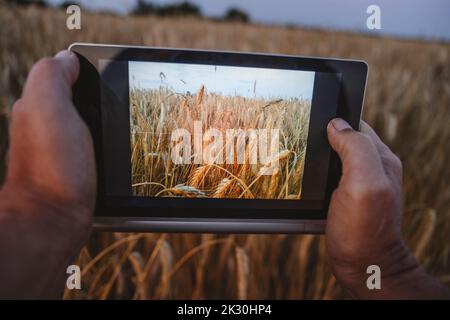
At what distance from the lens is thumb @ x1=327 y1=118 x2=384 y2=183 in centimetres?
58

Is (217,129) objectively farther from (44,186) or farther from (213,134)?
(44,186)

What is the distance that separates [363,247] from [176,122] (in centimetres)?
35

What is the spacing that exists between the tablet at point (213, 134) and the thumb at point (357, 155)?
4cm

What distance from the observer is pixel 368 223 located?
1.91 feet

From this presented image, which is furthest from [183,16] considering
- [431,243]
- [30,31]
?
[431,243]

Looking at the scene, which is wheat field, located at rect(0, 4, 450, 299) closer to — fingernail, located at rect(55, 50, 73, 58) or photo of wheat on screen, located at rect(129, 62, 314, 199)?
photo of wheat on screen, located at rect(129, 62, 314, 199)

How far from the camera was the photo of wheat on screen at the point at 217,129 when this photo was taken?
607 mm

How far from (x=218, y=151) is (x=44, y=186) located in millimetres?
264

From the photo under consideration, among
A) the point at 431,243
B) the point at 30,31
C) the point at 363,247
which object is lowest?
the point at 431,243

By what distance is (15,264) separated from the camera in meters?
0.44

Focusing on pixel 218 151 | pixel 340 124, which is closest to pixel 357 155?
pixel 340 124

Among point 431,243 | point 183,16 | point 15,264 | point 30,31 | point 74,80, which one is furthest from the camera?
point 183,16
